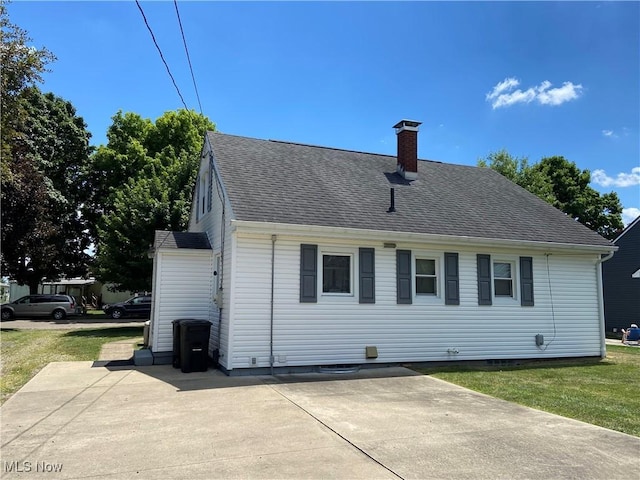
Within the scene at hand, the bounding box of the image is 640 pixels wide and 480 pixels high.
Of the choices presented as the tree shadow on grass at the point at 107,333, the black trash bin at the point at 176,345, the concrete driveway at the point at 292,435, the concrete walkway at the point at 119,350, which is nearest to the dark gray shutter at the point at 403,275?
the concrete driveway at the point at 292,435

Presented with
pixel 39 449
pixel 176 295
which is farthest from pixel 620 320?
pixel 39 449

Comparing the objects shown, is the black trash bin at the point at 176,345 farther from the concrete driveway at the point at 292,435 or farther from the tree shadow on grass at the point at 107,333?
the tree shadow on grass at the point at 107,333

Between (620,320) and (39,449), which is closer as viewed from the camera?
(39,449)

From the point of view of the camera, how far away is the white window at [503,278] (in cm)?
1234

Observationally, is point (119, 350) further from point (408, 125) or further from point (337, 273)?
point (408, 125)

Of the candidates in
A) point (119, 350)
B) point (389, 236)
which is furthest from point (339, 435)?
point (119, 350)

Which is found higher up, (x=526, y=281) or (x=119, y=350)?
(x=526, y=281)

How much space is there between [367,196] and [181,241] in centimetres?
507

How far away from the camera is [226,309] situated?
1012 cm

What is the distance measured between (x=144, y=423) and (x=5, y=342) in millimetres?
12809

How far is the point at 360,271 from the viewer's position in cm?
1076

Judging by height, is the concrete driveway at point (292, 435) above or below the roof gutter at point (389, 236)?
below

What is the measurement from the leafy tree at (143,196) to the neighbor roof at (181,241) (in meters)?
8.19

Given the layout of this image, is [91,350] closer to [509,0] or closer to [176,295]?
[176,295]
